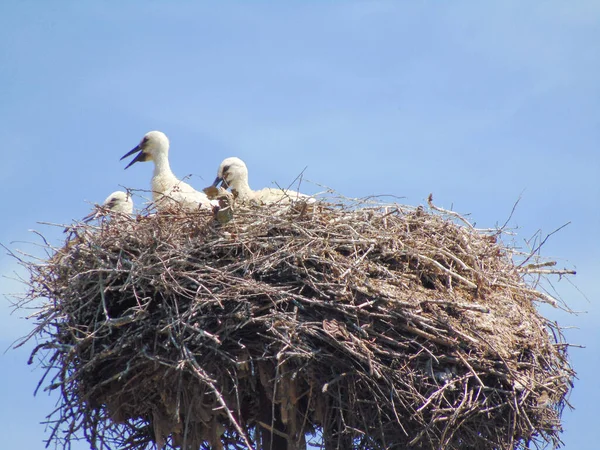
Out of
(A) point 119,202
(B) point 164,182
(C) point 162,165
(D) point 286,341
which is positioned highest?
(C) point 162,165

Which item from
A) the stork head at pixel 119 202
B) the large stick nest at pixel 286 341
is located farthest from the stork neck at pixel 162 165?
the large stick nest at pixel 286 341

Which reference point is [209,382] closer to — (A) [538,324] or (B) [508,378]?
(B) [508,378]

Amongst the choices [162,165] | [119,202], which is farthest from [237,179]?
[119,202]

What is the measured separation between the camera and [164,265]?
6.61m

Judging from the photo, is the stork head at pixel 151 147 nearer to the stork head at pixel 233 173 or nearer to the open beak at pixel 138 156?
the open beak at pixel 138 156

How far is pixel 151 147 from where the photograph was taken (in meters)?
9.26

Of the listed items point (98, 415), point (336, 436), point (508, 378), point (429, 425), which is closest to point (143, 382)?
point (98, 415)

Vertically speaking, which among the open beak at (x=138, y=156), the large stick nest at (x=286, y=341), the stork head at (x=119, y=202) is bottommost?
the large stick nest at (x=286, y=341)

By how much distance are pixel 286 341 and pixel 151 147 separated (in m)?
3.51

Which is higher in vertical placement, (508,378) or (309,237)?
(309,237)

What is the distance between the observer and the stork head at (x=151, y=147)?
30.1ft

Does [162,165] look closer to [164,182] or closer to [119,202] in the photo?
[164,182]

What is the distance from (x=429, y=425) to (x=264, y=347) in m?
1.06

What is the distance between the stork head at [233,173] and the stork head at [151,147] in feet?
2.11
